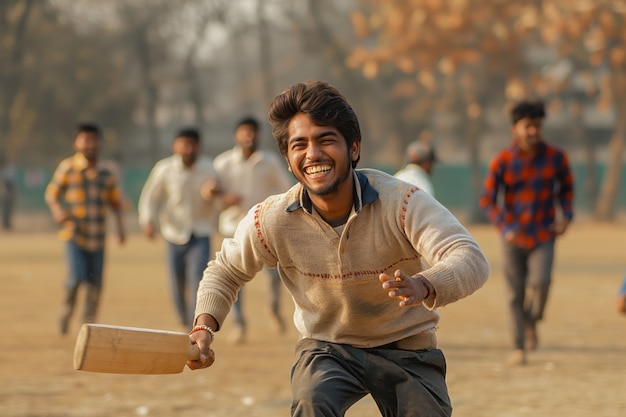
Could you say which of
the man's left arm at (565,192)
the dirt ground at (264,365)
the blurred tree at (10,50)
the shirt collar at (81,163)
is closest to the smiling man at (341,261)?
the dirt ground at (264,365)

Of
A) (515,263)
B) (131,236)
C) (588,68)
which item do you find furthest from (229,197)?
(588,68)

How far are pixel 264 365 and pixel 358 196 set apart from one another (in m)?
5.45

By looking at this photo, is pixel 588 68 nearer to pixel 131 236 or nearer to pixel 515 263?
pixel 131 236

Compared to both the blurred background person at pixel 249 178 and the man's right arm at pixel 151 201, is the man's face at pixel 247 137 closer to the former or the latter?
the blurred background person at pixel 249 178

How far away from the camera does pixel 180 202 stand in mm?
11672

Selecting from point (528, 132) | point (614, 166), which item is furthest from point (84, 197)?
point (614, 166)

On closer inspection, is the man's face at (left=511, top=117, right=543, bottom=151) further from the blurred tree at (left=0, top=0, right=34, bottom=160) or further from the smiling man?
the blurred tree at (left=0, top=0, right=34, bottom=160)

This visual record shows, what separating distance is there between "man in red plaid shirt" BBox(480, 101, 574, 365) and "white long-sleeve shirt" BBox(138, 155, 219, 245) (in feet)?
9.64

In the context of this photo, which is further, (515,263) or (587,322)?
(587,322)

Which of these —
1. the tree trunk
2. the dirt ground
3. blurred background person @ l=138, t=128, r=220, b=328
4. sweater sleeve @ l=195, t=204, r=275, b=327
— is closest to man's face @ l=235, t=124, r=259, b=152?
blurred background person @ l=138, t=128, r=220, b=328

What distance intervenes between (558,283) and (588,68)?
22104mm

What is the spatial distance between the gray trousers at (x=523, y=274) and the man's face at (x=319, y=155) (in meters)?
5.61

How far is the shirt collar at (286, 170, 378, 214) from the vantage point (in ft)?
14.8

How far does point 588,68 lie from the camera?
1513 inches
